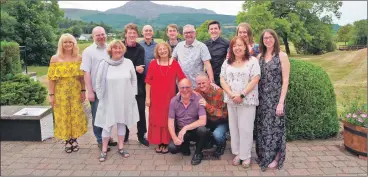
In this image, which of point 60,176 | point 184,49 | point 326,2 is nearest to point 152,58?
point 184,49

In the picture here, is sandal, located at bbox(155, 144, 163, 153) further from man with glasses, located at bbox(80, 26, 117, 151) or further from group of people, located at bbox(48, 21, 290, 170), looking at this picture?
man with glasses, located at bbox(80, 26, 117, 151)

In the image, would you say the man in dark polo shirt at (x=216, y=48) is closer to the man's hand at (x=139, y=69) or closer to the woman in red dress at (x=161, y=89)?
the woman in red dress at (x=161, y=89)

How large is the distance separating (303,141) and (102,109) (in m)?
3.24

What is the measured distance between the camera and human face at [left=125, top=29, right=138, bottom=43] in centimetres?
469

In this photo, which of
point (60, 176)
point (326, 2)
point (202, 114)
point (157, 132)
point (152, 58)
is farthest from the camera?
point (326, 2)

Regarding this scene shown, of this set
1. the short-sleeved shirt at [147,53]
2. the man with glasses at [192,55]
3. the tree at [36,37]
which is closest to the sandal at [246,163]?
the man with glasses at [192,55]

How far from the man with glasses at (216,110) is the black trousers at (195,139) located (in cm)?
23

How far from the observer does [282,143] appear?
410 cm

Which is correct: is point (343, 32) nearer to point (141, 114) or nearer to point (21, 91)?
point (141, 114)

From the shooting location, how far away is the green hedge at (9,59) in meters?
7.12

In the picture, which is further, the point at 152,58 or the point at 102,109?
the point at 152,58

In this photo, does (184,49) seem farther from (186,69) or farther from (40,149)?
(40,149)

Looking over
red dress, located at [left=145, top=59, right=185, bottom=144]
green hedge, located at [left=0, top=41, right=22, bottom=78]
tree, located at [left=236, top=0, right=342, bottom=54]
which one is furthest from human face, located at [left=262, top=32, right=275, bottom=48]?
tree, located at [left=236, top=0, right=342, bottom=54]

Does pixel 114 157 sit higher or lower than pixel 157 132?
lower
